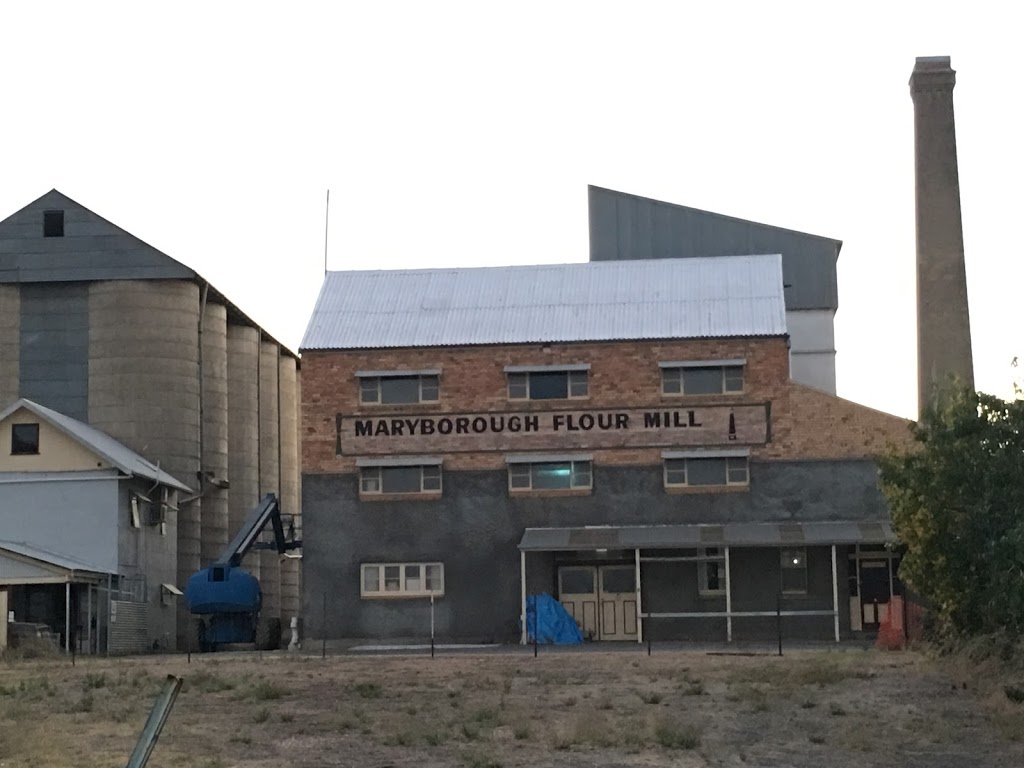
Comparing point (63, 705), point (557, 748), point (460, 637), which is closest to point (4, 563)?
point (460, 637)

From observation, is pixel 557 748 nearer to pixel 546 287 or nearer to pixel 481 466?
pixel 481 466

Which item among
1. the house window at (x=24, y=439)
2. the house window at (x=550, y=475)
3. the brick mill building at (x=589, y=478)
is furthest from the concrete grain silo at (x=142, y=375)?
the house window at (x=550, y=475)

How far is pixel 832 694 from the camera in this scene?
28.4m

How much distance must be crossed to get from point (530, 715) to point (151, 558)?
36804mm

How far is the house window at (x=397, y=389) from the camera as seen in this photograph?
52125 millimetres

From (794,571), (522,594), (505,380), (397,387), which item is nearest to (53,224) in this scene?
(397,387)

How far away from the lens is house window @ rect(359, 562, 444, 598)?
51062 millimetres

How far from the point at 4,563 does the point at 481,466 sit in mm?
14472

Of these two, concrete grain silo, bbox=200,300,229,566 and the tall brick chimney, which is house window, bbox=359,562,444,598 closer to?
concrete grain silo, bbox=200,300,229,566

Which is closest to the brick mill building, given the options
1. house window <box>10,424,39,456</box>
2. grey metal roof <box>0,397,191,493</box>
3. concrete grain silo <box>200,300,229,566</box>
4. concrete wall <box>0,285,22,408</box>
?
grey metal roof <box>0,397,191,493</box>

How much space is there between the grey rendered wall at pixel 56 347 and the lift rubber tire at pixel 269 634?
410 inches

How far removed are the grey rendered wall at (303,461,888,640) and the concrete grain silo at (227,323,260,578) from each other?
18.3 metres

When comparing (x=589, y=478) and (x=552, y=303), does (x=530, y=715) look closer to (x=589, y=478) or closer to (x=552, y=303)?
(x=589, y=478)

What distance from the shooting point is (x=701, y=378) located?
168 ft
